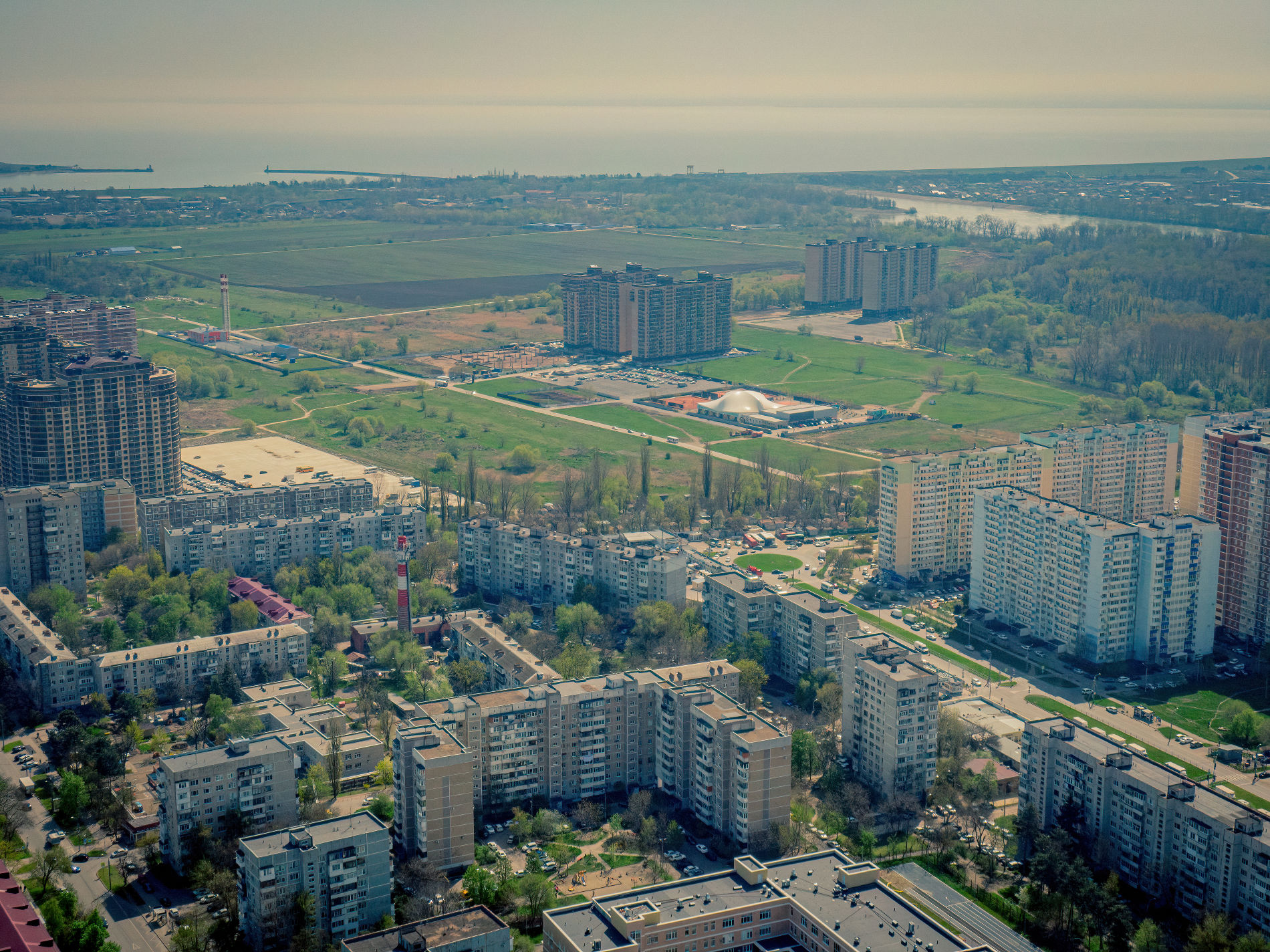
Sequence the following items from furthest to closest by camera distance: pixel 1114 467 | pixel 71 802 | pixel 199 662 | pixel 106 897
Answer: pixel 1114 467 < pixel 199 662 < pixel 71 802 < pixel 106 897

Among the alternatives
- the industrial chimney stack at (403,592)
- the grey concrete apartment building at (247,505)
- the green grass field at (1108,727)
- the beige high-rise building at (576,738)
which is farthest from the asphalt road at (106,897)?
the green grass field at (1108,727)

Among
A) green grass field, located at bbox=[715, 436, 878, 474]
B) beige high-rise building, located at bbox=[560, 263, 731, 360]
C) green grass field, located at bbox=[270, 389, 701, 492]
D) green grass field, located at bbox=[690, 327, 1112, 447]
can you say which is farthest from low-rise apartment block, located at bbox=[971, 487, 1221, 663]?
beige high-rise building, located at bbox=[560, 263, 731, 360]

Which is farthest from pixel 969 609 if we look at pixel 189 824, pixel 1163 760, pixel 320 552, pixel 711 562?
pixel 189 824

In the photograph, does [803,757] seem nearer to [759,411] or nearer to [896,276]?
[759,411]

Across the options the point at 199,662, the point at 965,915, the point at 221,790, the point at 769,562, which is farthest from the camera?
the point at 769,562

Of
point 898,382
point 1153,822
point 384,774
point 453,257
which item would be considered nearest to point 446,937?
point 384,774

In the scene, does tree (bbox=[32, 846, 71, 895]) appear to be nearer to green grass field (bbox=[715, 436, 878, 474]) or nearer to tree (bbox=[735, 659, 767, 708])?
tree (bbox=[735, 659, 767, 708])
